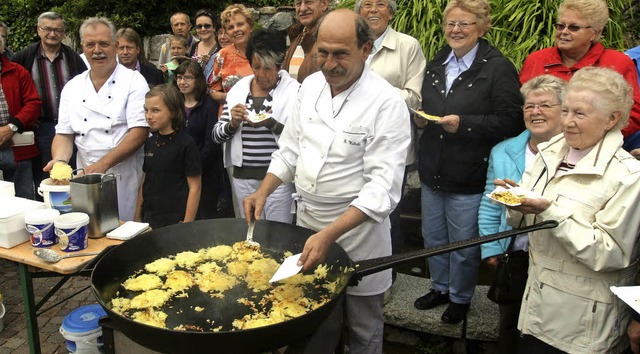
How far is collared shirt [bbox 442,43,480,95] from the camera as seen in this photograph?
358 cm

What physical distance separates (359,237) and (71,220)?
5.45 ft

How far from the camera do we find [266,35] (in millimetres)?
3928

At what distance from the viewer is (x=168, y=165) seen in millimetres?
3965

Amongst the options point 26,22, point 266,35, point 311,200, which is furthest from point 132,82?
point 26,22

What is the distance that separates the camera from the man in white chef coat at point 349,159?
2.45 meters

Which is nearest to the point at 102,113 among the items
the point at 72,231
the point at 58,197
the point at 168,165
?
the point at 168,165

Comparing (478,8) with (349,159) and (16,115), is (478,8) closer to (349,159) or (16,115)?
(349,159)

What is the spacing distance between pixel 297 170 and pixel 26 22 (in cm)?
961

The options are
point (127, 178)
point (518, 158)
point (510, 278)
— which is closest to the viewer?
point (510, 278)

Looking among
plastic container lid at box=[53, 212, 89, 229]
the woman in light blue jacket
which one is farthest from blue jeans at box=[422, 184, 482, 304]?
plastic container lid at box=[53, 212, 89, 229]

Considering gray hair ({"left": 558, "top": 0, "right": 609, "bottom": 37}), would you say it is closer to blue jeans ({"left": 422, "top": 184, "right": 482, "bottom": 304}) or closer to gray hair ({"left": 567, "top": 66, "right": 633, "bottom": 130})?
gray hair ({"left": 567, "top": 66, "right": 633, "bottom": 130})

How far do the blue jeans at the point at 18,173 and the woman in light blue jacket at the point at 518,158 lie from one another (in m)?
4.65

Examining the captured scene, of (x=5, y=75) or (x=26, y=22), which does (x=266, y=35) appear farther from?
(x=26, y=22)

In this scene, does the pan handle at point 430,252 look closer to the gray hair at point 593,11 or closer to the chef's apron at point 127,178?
the gray hair at point 593,11
